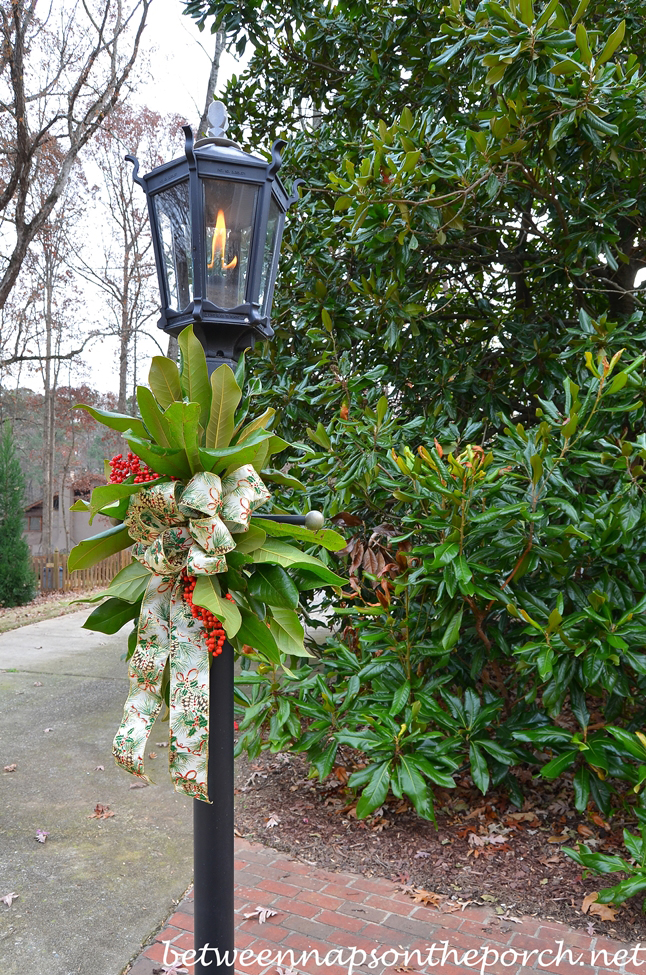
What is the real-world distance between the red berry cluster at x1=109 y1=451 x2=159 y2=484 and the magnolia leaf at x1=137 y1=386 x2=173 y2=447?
0.29 ft

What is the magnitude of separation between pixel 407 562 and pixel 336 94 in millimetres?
4666

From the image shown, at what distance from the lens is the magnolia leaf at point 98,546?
1649 millimetres

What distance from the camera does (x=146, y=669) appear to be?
169cm

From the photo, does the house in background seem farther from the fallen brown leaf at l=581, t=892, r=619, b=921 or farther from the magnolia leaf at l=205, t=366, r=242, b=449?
the magnolia leaf at l=205, t=366, r=242, b=449

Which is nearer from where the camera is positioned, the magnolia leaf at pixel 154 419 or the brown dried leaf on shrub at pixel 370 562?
the magnolia leaf at pixel 154 419

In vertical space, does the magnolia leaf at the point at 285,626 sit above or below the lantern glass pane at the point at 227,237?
below

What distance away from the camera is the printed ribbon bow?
5.11 feet

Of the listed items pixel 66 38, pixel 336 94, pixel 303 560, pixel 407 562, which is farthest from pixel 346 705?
pixel 66 38

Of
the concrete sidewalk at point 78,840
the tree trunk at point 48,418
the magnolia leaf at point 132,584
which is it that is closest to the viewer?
the magnolia leaf at point 132,584

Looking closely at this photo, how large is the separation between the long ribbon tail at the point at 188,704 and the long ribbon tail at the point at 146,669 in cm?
5

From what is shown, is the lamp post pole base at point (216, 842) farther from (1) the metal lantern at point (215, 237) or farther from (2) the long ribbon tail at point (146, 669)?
(1) the metal lantern at point (215, 237)

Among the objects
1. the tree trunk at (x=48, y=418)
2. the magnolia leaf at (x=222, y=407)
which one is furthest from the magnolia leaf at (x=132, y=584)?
the tree trunk at (x=48, y=418)

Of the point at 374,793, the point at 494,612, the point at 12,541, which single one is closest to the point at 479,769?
the point at 374,793

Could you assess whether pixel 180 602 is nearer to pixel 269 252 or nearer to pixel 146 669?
pixel 146 669
